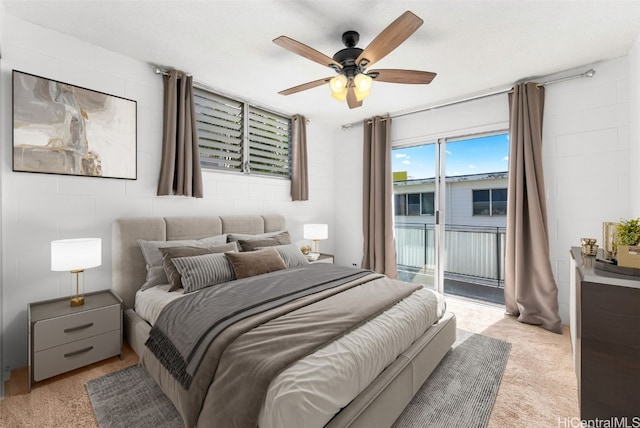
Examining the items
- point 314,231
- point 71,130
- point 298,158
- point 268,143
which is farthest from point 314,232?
point 71,130

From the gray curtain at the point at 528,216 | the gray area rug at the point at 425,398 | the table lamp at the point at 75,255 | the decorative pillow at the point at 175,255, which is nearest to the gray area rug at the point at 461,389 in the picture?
the gray area rug at the point at 425,398

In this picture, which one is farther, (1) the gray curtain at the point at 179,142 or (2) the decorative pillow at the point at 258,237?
(2) the decorative pillow at the point at 258,237

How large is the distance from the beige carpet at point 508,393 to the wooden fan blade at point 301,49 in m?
2.55

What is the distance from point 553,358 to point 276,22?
11.5 feet

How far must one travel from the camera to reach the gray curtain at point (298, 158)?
4.23 metres

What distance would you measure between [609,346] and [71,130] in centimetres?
392

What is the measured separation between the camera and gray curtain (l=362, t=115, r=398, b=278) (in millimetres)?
4195

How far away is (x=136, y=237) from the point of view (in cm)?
259

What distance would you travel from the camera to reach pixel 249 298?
1901mm

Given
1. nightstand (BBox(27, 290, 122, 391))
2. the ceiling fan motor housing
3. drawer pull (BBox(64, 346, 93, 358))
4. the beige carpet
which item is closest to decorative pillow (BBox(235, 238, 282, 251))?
nightstand (BBox(27, 290, 122, 391))

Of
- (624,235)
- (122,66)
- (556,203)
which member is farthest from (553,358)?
(122,66)

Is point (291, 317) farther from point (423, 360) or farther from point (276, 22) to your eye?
point (276, 22)

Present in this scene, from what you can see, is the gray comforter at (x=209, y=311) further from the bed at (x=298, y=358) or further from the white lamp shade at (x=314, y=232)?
the white lamp shade at (x=314, y=232)

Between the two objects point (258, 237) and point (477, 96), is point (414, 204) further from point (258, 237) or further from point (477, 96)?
point (258, 237)
